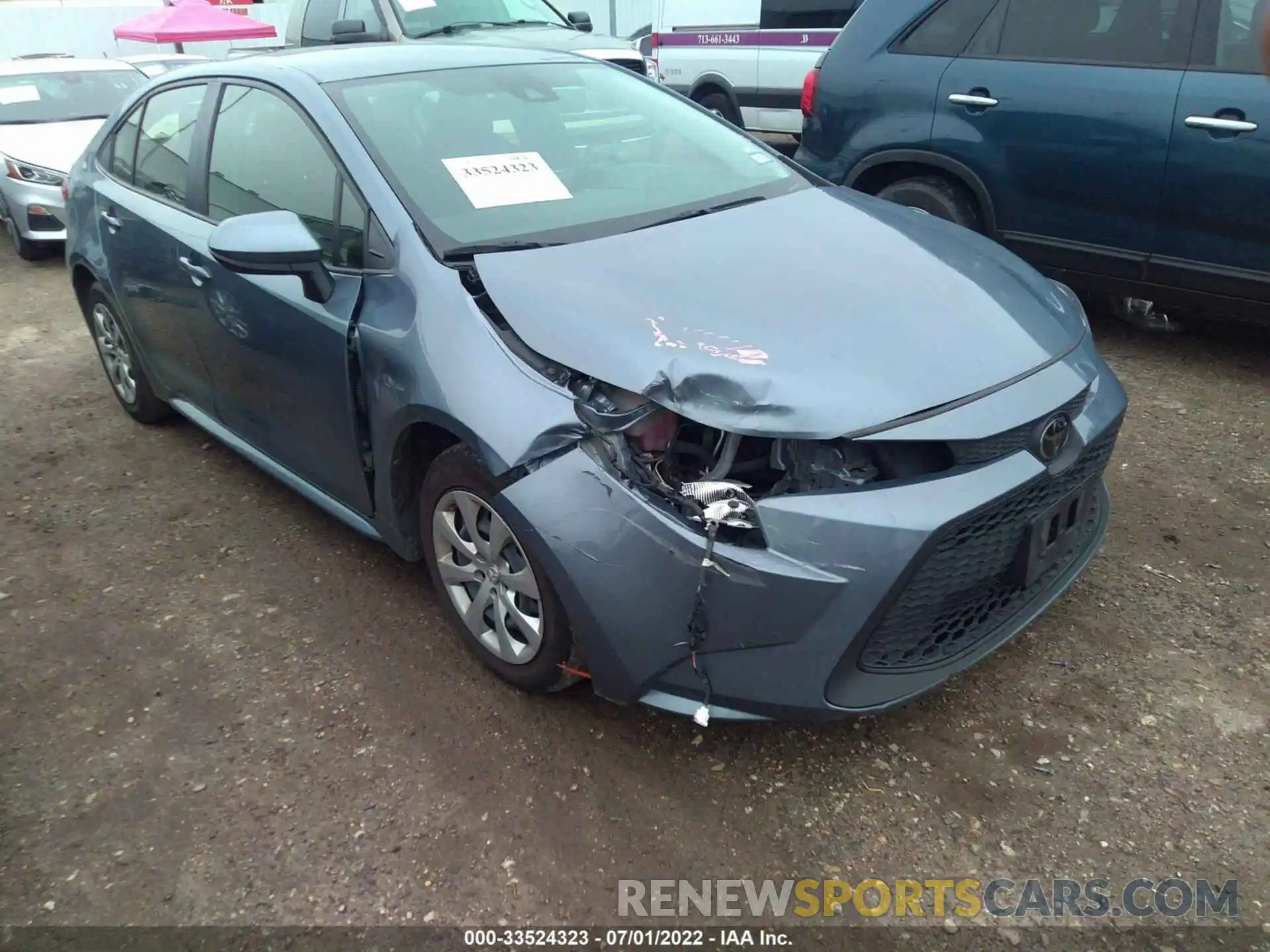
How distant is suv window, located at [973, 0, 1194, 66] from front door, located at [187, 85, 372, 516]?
3497 millimetres

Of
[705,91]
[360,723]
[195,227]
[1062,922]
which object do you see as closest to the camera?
[1062,922]

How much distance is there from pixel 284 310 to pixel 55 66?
8372 millimetres

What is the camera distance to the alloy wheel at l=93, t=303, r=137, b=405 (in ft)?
14.2

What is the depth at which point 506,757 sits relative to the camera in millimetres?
2488

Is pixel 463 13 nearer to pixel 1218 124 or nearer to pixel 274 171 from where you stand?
pixel 274 171

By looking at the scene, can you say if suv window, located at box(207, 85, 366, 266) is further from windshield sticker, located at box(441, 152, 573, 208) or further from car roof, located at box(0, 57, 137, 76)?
car roof, located at box(0, 57, 137, 76)

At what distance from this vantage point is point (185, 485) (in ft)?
13.2

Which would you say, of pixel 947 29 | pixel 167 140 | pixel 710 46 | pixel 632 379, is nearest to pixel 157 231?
pixel 167 140

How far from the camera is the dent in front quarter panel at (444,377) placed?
225 centimetres

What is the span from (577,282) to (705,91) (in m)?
7.97

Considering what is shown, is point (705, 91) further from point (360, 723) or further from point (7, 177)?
point (360, 723)

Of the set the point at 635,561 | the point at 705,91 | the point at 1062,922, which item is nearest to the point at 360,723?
the point at 635,561

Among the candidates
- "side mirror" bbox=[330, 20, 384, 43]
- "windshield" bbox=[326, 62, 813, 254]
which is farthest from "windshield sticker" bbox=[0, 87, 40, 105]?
"windshield" bbox=[326, 62, 813, 254]

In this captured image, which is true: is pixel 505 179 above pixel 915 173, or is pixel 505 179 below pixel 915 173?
above
